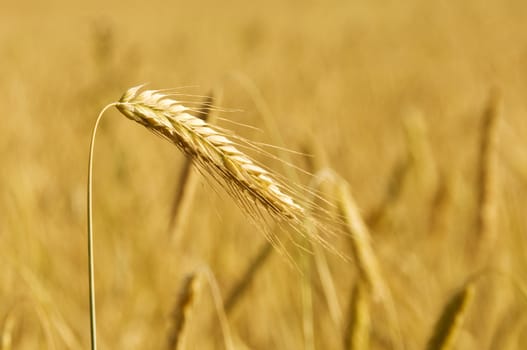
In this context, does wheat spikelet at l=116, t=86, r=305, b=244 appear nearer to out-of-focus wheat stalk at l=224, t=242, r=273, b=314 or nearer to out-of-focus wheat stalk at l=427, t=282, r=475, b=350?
out-of-focus wheat stalk at l=427, t=282, r=475, b=350

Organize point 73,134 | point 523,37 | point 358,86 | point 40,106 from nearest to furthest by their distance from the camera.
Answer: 1. point 73,134
2. point 40,106
3. point 358,86
4. point 523,37

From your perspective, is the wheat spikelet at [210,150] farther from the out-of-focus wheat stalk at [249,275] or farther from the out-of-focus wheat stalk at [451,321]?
the out-of-focus wheat stalk at [249,275]

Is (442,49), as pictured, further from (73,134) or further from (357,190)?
(73,134)

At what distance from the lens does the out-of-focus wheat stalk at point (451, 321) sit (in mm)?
936

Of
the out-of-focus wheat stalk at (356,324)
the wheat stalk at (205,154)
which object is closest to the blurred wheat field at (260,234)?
the out-of-focus wheat stalk at (356,324)

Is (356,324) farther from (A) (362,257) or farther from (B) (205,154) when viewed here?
(B) (205,154)

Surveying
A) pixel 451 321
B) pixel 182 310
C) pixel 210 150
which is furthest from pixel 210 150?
pixel 451 321

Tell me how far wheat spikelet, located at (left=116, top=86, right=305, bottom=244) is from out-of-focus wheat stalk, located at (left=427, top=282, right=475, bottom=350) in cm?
32

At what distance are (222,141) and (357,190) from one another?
2246mm

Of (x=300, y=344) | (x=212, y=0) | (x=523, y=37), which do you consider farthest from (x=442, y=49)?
A: (x=212, y=0)

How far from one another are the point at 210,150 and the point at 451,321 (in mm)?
448

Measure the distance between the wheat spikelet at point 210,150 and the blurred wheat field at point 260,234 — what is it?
30 centimetres

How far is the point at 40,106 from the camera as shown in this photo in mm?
3730

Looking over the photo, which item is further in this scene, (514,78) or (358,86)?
(358,86)
